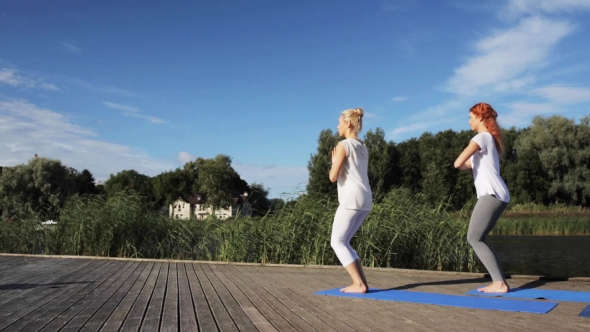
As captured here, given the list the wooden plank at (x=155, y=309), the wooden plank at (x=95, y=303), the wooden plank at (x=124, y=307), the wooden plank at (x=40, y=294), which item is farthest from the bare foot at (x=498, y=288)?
the wooden plank at (x=40, y=294)

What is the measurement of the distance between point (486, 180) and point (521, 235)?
21401 mm

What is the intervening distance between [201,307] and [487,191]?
258 centimetres

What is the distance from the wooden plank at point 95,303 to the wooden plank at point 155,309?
371 mm

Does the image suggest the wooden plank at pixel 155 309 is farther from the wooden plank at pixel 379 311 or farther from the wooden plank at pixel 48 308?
the wooden plank at pixel 379 311

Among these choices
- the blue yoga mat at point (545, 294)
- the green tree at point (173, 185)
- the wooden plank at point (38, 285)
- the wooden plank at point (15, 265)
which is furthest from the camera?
the green tree at point (173, 185)

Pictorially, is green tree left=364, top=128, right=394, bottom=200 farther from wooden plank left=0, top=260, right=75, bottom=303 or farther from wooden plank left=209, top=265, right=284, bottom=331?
wooden plank left=209, top=265, right=284, bottom=331

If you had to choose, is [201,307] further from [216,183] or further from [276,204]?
[216,183]

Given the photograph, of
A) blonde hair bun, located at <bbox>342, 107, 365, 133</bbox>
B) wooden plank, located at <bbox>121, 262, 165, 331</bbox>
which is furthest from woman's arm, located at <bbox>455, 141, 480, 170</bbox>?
wooden plank, located at <bbox>121, 262, 165, 331</bbox>

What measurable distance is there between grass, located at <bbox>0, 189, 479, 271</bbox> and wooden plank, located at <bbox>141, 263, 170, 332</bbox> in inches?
120

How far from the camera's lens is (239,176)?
229ft

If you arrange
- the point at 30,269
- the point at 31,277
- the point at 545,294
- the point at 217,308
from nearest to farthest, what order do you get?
the point at 217,308
the point at 545,294
the point at 31,277
the point at 30,269

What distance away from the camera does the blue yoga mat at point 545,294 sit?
13.9ft

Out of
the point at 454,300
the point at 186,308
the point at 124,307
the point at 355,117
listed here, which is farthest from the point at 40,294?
the point at 454,300

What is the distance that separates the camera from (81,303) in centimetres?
413
